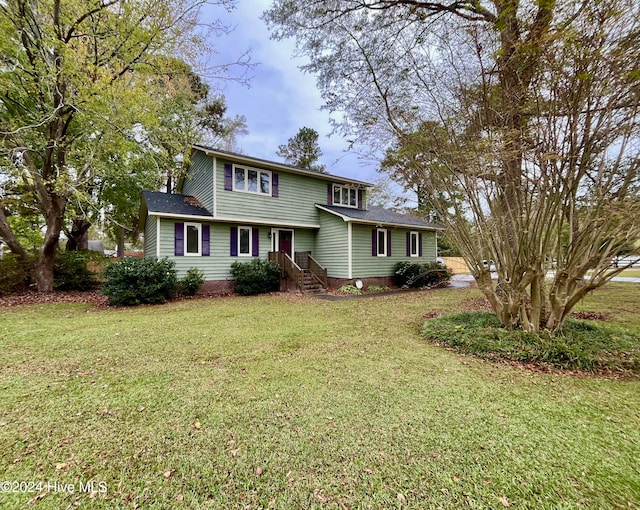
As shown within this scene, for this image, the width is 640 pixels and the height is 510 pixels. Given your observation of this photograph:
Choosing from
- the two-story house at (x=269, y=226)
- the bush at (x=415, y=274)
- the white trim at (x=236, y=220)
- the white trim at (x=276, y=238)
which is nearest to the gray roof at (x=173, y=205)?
the two-story house at (x=269, y=226)

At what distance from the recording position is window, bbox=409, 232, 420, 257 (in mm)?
15312

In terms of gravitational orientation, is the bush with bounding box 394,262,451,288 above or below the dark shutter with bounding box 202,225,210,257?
below

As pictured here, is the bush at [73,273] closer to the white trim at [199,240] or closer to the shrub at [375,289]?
the white trim at [199,240]

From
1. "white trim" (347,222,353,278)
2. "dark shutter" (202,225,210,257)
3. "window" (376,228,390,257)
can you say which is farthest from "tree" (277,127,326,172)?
"dark shutter" (202,225,210,257)

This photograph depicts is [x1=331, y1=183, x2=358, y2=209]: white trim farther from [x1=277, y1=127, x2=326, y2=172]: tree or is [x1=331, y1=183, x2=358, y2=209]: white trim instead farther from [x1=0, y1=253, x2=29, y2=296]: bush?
[x1=0, y1=253, x2=29, y2=296]: bush

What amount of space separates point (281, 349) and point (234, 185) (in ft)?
29.6

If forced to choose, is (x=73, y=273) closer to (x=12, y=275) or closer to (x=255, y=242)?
(x=12, y=275)

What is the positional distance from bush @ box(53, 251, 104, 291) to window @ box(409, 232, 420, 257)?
1556 centimetres

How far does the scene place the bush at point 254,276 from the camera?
1145cm

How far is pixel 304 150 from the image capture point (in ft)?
88.9

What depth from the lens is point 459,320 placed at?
6.05 m

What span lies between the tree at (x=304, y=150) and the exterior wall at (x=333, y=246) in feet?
48.4

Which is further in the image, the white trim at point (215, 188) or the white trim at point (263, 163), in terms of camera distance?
the white trim at point (215, 188)

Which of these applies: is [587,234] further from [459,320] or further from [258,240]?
[258,240]
